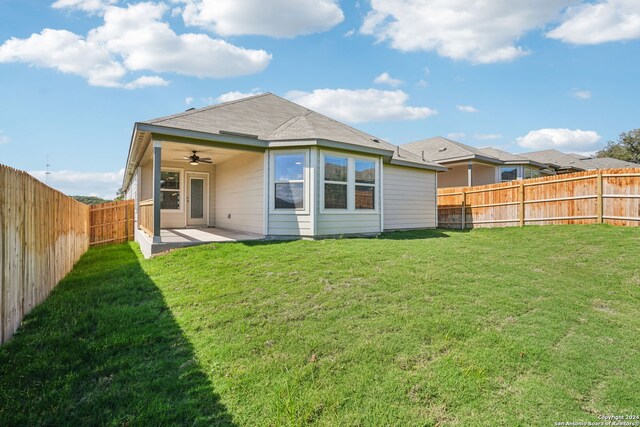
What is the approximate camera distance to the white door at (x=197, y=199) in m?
13.4

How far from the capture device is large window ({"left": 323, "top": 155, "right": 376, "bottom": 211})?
9469 mm

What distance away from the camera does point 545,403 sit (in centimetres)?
252

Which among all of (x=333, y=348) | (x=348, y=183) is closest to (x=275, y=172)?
(x=348, y=183)

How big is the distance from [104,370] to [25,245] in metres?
2.36

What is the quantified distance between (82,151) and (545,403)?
66.5ft

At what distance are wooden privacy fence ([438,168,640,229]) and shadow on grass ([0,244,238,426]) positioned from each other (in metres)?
12.1

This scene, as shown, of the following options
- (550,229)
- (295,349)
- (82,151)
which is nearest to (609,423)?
(295,349)

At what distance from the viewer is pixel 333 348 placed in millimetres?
3203

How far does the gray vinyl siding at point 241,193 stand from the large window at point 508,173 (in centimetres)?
1559

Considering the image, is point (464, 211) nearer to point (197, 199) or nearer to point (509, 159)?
point (509, 159)

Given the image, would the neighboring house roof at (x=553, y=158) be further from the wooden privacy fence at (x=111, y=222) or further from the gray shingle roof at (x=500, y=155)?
the wooden privacy fence at (x=111, y=222)

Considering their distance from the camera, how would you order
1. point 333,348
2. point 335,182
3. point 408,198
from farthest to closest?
point 408,198 → point 335,182 → point 333,348

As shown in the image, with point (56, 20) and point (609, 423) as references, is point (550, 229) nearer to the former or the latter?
point (609, 423)

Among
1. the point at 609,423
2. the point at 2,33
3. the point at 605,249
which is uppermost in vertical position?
the point at 2,33
